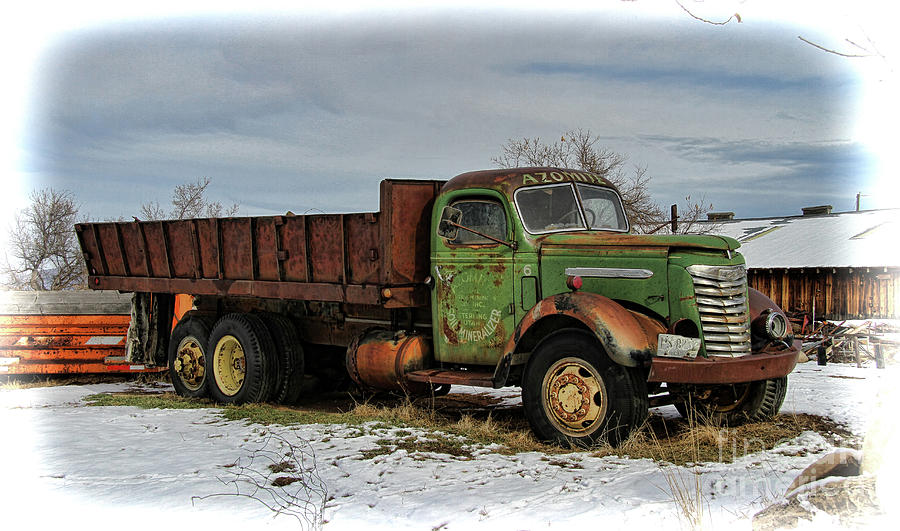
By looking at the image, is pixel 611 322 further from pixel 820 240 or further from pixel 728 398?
pixel 820 240

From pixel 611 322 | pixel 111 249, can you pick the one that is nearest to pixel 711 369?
pixel 611 322

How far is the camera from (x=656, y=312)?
648 cm

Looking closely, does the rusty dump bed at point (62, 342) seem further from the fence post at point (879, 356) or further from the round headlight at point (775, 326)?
the fence post at point (879, 356)

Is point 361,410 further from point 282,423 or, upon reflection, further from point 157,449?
point 157,449

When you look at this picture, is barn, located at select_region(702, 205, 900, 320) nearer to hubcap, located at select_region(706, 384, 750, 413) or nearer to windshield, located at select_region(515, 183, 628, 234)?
hubcap, located at select_region(706, 384, 750, 413)

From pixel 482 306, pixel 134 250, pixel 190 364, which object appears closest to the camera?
pixel 482 306

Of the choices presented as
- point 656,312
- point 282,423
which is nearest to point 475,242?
point 656,312

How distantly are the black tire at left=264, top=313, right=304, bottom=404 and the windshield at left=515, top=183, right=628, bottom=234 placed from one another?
3686 mm

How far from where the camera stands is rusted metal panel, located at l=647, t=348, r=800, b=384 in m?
6.03

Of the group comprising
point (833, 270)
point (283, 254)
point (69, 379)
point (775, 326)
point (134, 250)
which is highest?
point (134, 250)

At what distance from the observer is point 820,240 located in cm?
3014

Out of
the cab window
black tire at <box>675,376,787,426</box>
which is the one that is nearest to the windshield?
the cab window

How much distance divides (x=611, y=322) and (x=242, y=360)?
528cm

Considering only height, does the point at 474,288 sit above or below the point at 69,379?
above
